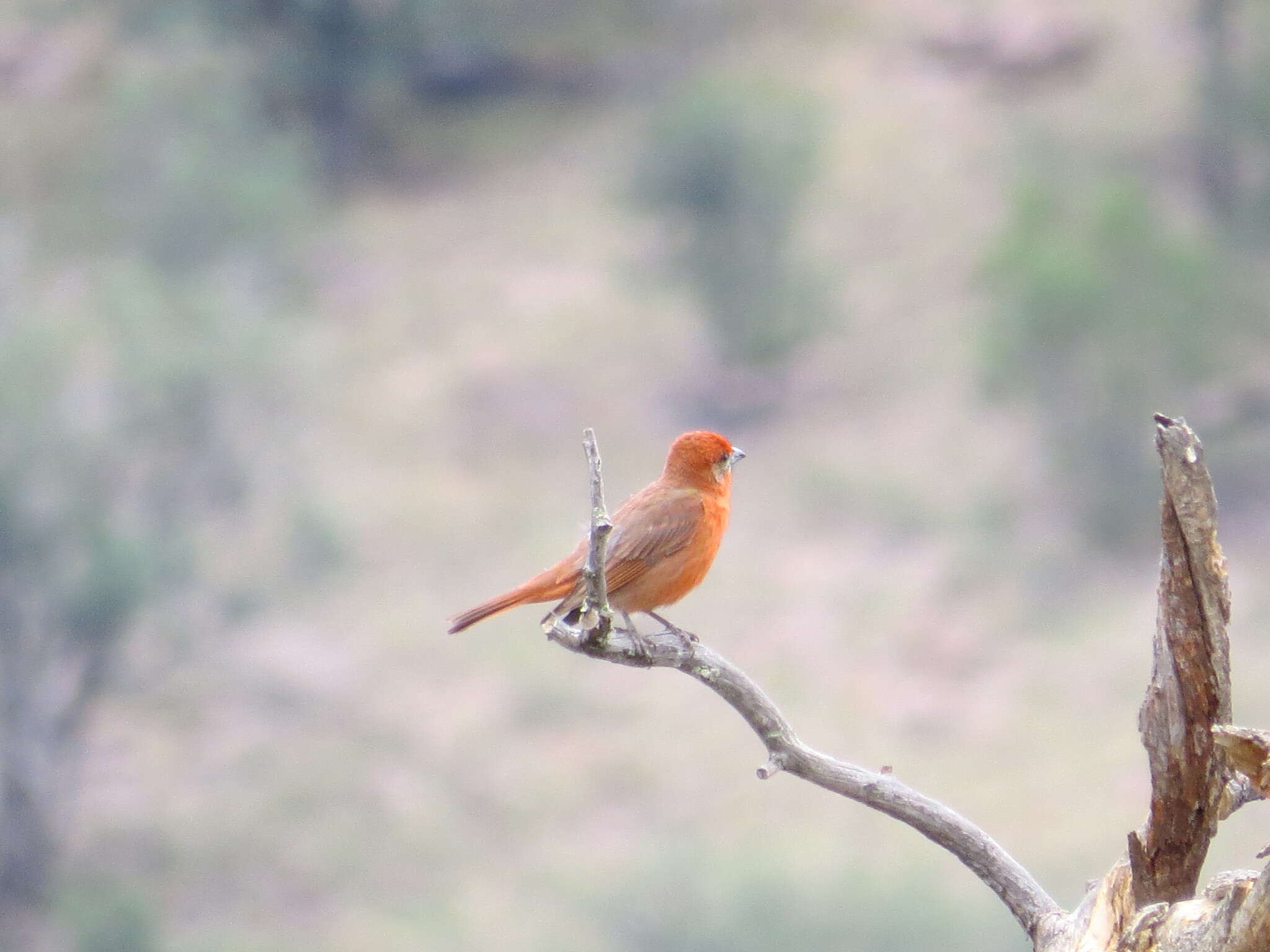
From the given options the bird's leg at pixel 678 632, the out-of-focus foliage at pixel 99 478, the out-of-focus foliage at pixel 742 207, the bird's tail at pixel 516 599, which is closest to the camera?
the bird's leg at pixel 678 632

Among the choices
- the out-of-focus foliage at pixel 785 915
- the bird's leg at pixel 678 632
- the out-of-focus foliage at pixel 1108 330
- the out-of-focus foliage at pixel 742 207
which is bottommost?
the bird's leg at pixel 678 632

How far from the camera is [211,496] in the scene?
2842 centimetres

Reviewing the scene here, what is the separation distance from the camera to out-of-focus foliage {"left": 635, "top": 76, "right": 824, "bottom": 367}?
39781mm

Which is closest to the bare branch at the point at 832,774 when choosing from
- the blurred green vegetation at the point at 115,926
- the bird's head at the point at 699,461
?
the bird's head at the point at 699,461

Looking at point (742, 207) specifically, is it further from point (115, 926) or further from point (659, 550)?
point (659, 550)

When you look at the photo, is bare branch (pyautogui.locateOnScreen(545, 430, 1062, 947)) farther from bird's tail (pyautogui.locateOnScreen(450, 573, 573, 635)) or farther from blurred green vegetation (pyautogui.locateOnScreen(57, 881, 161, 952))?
blurred green vegetation (pyautogui.locateOnScreen(57, 881, 161, 952))

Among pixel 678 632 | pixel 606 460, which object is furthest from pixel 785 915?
pixel 678 632

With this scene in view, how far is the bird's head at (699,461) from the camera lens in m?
7.52

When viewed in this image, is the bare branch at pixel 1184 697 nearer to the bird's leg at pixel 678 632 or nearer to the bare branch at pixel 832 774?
the bare branch at pixel 832 774

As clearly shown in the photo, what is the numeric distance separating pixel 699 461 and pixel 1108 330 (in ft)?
86.8

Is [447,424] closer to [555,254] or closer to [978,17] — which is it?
[555,254]

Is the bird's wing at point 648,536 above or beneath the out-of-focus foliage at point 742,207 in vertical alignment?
beneath

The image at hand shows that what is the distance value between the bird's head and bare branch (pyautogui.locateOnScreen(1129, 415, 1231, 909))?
9.67 ft

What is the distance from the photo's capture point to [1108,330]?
32.3 metres
